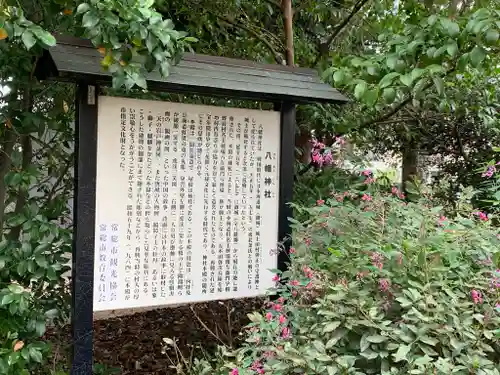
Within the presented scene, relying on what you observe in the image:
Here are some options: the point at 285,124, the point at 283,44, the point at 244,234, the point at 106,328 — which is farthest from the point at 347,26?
the point at 106,328

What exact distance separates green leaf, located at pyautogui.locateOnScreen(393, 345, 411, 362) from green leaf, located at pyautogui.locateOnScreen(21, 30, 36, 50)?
2024 mm

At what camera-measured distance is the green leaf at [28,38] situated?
2.17m

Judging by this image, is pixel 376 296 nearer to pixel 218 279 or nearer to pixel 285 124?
pixel 218 279

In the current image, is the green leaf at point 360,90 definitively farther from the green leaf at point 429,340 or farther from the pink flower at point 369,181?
the green leaf at point 429,340

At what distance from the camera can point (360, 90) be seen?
124 inches

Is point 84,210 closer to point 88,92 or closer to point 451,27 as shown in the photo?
point 88,92

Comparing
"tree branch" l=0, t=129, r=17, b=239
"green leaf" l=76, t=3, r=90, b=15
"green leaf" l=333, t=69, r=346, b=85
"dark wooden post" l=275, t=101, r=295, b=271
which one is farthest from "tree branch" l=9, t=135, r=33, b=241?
"green leaf" l=333, t=69, r=346, b=85

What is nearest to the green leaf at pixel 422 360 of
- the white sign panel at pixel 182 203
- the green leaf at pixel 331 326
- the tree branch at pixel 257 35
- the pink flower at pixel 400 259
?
the green leaf at pixel 331 326

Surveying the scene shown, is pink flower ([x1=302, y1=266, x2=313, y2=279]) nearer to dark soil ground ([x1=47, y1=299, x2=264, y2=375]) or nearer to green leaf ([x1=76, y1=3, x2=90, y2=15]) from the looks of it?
dark soil ground ([x1=47, y1=299, x2=264, y2=375])

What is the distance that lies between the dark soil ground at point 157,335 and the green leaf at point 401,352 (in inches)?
74.8

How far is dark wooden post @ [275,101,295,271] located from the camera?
3.44 metres

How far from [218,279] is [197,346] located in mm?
1217

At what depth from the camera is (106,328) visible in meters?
5.09

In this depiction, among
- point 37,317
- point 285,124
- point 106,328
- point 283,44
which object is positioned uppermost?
point 283,44
